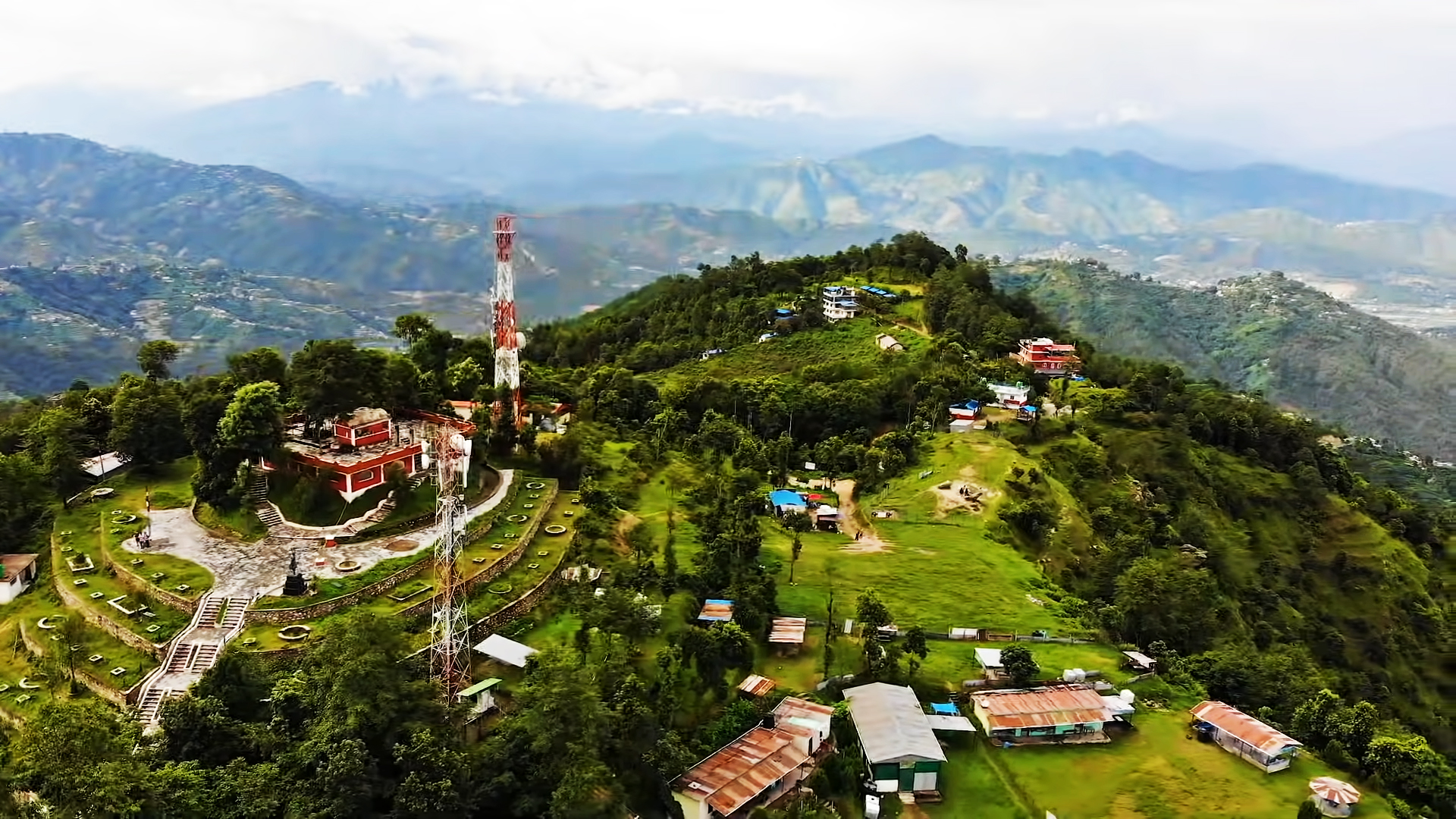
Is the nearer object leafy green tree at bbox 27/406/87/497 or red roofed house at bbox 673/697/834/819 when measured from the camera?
red roofed house at bbox 673/697/834/819

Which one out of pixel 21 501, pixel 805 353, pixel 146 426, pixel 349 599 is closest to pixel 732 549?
pixel 349 599

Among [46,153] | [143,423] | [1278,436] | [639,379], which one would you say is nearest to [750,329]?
[639,379]

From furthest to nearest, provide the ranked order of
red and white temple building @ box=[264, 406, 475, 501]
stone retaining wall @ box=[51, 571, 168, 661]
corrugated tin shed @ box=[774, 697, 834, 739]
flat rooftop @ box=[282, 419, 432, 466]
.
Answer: flat rooftop @ box=[282, 419, 432, 466] → red and white temple building @ box=[264, 406, 475, 501] → corrugated tin shed @ box=[774, 697, 834, 739] → stone retaining wall @ box=[51, 571, 168, 661]

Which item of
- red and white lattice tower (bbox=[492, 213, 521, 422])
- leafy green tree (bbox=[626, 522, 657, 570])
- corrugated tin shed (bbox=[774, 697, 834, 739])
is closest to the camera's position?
corrugated tin shed (bbox=[774, 697, 834, 739])

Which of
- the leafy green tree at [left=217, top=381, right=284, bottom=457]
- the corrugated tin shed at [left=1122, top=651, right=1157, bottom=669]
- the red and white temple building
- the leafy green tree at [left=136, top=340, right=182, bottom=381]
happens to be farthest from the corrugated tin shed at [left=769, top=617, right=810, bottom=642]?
the leafy green tree at [left=136, top=340, right=182, bottom=381]

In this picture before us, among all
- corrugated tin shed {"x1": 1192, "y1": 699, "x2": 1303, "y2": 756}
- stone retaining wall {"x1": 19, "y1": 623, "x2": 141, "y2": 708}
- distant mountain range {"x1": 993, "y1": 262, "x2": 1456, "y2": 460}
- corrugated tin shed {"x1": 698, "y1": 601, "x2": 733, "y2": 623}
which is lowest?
distant mountain range {"x1": 993, "y1": 262, "x2": 1456, "y2": 460}

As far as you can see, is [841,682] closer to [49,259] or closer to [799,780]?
[799,780]

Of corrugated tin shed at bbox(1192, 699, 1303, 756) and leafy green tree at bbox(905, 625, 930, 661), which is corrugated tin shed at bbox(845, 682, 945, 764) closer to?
leafy green tree at bbox(905, 625, 930, 661)
